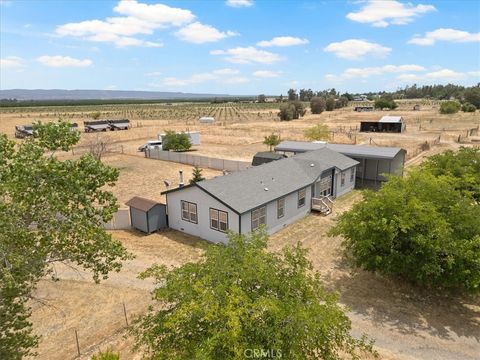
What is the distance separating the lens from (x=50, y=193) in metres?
7.52

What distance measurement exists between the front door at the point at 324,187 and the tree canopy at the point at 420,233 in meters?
10.3

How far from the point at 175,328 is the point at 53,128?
5.40m

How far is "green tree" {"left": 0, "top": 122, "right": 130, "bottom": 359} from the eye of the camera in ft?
23.7

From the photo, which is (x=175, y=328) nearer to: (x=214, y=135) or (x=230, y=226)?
(x=230, y=226)

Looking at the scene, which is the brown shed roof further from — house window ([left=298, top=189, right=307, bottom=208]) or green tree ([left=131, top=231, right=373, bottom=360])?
green tree ([left=131, top=231, right=373, bottom=360])

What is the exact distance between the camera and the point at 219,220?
20.6 m

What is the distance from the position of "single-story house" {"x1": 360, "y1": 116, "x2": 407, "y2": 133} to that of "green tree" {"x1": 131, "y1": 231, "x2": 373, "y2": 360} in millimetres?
70851

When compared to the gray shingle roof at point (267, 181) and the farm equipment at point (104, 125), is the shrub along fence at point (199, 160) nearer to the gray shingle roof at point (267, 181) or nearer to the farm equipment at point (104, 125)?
the gray shingle roof at point (267, 181)

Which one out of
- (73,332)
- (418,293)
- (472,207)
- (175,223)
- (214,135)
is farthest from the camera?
(214,135)

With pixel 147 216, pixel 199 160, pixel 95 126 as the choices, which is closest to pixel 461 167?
pixel 147 216

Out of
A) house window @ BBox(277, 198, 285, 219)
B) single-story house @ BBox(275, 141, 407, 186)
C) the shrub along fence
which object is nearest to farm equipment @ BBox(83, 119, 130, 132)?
the shrub along fence

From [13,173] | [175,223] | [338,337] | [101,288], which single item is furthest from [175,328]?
[175,223]

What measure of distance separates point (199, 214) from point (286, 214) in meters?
6.12

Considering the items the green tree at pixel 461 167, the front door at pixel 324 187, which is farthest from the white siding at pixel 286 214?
the green tree at pixel 461 167
